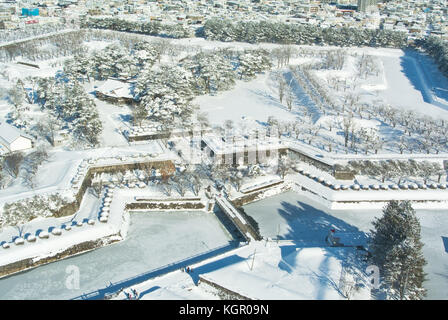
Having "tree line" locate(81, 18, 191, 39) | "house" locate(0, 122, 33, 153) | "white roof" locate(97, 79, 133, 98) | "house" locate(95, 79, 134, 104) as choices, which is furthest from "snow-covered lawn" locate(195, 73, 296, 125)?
"tree line" locate(81, 18, 191, 39)

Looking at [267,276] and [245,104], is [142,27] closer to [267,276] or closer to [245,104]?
[245,104]

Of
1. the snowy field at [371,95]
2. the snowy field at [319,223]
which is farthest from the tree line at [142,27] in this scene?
the snowy field at [319,223]

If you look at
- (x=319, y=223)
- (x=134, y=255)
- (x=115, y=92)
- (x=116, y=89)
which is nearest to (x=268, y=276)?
(x=319, y=223)

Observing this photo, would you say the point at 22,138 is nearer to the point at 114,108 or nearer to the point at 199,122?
the point at 114,108

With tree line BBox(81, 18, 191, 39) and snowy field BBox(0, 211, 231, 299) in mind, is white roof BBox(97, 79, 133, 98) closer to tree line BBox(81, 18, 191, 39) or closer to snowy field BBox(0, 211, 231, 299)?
snowy field BBox(0, 211, 231, 299)

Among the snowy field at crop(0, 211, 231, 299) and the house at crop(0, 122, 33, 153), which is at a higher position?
the house at crop(0, 122, 33, 153)
